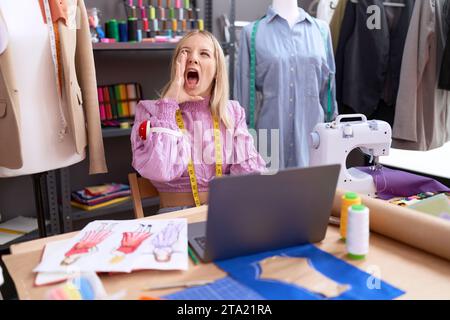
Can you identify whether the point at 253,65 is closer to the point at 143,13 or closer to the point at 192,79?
the point at 143,13

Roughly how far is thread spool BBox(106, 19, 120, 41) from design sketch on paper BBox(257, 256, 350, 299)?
6.26ft

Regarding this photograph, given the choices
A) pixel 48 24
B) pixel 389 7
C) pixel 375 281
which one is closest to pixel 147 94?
pixel 48 24

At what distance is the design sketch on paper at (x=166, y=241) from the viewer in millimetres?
1033

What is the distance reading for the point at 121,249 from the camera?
3.45 ft

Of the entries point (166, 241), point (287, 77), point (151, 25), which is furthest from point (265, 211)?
point (151, 25)

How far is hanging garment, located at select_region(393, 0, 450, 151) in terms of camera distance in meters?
2.73

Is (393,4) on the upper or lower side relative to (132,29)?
upper

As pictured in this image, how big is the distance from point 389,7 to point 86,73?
6.38 ft

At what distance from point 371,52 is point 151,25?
135 cm

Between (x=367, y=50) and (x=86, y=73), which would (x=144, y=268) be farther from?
(x=367, y=50)

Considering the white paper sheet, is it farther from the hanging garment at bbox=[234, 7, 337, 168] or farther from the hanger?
the hanger

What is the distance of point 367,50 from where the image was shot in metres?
2.91

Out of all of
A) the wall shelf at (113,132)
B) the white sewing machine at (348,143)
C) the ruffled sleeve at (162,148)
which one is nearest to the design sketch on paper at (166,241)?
the ruffled sleeve at (162,148)

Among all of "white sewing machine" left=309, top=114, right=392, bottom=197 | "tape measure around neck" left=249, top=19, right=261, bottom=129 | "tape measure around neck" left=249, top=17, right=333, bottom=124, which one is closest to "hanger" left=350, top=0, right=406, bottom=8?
"tape measure around neck" left=249, top=17, right=333, bottom=124
